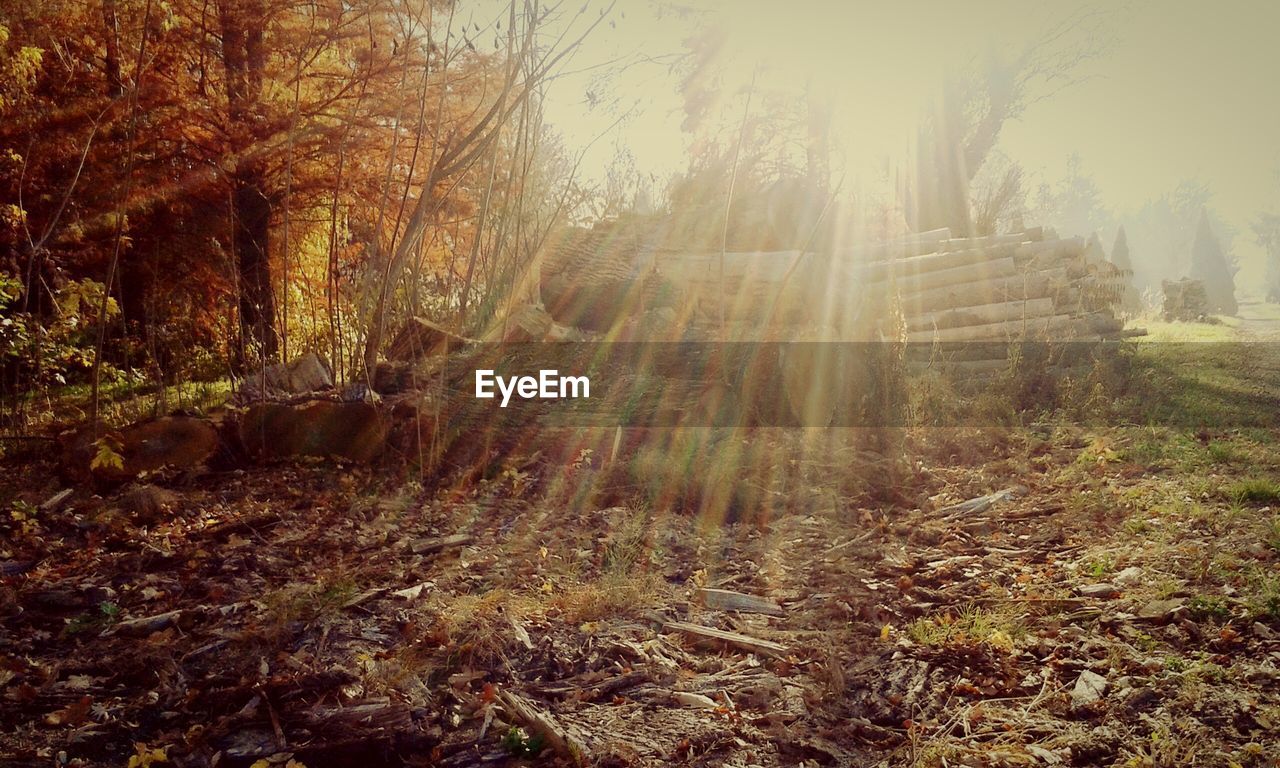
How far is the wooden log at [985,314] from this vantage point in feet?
34.8

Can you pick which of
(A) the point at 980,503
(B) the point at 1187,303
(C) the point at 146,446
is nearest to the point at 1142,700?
(A) the point at 980,503

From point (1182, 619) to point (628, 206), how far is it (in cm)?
982

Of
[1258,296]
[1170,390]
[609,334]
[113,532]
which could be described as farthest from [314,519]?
[1258,296]

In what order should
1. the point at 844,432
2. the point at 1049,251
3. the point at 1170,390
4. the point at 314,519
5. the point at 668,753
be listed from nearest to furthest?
the point at 668,753 → the point at 314,519 → the point at 844,432 → the point at 1170,390 → the point at 1049,251

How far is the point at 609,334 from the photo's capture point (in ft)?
29.9

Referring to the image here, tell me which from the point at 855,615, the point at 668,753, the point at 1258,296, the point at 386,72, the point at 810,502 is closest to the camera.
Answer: the point at 668,753

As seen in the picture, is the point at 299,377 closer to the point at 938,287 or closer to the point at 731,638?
the point at 731,638

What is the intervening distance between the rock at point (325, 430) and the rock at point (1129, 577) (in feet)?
15.6

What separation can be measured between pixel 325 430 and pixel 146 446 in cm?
116

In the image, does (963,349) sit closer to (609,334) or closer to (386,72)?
(609,334)

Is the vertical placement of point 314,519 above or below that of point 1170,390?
below

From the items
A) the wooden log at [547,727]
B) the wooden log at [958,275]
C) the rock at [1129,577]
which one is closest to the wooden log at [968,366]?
the wooden log at [958,275]

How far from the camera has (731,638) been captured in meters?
2.97

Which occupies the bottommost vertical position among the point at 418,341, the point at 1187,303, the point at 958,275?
the point at 418,341
